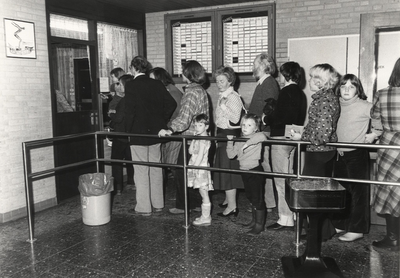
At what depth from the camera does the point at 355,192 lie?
425 cm

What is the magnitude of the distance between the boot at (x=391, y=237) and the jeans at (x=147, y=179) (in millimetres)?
2646

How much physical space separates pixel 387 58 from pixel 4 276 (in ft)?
18.3

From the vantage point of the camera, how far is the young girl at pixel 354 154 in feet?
13.5

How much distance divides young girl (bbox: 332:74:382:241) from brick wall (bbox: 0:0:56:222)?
149 inches

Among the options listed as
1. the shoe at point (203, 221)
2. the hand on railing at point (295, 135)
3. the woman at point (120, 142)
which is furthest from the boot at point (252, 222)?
the woman at point (120, 142)

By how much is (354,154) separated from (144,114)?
8.05 feet

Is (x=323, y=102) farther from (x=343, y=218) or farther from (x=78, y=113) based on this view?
(x=78, y=113)

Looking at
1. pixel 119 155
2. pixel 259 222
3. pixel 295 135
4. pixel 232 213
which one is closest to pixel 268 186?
pixel 232 213

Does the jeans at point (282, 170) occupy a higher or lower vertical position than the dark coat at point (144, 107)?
lower

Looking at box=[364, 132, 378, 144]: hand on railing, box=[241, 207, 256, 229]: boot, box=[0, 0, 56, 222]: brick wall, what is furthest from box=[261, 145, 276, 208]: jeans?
box=[0, 0, 56, 222]: brick wall

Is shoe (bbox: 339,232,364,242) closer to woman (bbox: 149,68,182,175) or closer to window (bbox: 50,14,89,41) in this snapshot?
woman (bbox: 149,68,182,175)

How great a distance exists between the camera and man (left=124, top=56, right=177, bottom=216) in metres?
5.11

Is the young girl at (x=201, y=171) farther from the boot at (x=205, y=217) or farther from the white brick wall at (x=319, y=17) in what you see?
the white brick wall at (x=319, y=17)

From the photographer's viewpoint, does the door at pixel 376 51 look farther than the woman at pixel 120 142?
Yes
